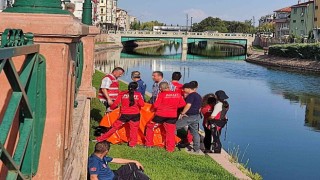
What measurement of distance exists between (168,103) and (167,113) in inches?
9.9

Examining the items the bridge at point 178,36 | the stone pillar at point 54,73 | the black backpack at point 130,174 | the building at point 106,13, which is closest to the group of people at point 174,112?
the black backpack at point 130,174

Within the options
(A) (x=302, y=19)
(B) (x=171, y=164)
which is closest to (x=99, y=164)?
(B) (x=171, y=164)

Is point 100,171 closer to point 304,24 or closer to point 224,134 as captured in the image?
point 224,134

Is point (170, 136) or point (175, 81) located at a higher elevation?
point (175, 81)

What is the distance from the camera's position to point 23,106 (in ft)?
8.93

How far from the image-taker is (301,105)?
27.4m

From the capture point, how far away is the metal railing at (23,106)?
2.41m

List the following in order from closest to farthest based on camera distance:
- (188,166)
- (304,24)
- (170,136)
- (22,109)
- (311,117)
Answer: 1. (22,109)
2. (188,166)
3. (170,136)
4. (311,117)
5. (304,24)

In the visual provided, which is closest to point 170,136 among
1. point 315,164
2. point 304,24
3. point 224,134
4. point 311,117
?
point 315,164

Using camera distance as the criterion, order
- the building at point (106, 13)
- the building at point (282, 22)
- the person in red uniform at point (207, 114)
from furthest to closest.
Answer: the building at point (106, 13), the building at point (282, 22), the person in red uniform at point (207, 114)

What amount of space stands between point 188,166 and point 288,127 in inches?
438

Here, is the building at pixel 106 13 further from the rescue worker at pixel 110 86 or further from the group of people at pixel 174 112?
the group of people at pixel 174 112

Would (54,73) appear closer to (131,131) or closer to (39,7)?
(39,7)

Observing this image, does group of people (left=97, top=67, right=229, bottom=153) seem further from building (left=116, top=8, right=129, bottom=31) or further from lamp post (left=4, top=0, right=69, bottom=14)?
building (left=116, top=8, right=129, bottom=31)
